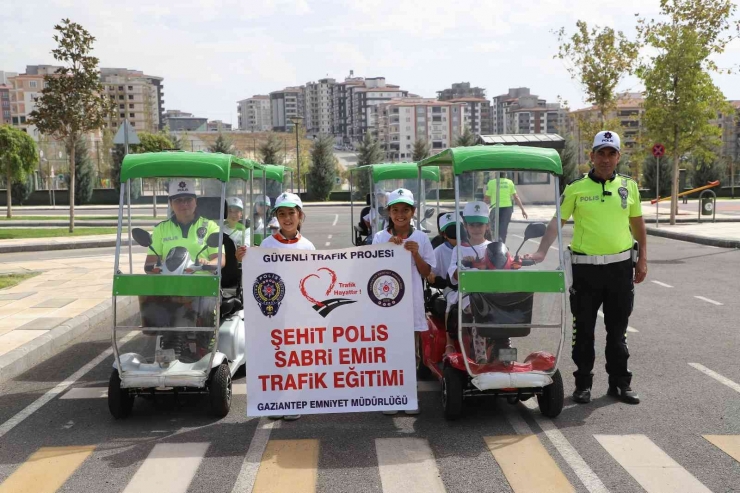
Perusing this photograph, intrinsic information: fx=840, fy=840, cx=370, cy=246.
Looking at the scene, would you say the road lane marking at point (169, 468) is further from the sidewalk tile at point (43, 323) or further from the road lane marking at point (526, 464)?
the sidewalk tile at point (43, 323)

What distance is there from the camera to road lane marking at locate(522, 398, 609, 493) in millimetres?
4765

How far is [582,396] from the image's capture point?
654 cm

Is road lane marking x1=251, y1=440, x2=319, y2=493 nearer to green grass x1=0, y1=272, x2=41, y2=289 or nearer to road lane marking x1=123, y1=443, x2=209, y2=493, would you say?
road lane marking x1=123, y1=443, x2=209, y2=493

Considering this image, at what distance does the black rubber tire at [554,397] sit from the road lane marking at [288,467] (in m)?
1.69

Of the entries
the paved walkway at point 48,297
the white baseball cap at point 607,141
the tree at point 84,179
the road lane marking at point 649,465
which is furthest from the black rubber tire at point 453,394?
the tree at point 84,179

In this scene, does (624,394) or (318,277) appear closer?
(318,277)

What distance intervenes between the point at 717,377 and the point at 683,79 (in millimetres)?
22718

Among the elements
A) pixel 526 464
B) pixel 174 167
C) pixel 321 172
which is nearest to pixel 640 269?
pixel 526 464

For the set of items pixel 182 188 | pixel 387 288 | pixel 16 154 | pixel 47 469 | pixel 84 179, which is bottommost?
pixel 47 469

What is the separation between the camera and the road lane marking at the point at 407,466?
479cm

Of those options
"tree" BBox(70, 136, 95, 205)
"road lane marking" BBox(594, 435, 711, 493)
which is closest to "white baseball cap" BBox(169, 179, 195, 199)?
"road lane marking" BBox(594, 435, 711, 493)

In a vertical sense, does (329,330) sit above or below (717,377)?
above

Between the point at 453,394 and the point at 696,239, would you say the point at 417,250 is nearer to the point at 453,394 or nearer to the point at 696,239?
the point at 453,394

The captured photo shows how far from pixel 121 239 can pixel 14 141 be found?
101 feet
